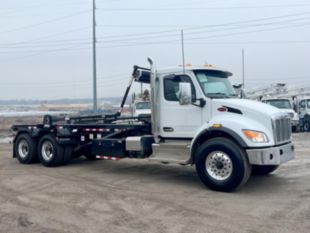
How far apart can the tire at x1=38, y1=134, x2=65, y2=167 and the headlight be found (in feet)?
18.9

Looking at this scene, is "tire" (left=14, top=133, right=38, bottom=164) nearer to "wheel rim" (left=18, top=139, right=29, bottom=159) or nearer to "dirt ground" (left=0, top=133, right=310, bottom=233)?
"wheel rim" (left=18, top=139, right=29, bottom=159)

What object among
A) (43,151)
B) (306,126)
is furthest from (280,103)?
(43,151)

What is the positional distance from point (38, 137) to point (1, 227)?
6187mm

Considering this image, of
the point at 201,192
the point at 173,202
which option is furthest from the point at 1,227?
the point at 201,192

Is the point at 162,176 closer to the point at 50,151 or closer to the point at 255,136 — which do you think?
the point at 255,136

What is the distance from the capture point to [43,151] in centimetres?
1109

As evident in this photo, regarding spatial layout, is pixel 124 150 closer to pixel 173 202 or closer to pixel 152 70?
pixel 152 70

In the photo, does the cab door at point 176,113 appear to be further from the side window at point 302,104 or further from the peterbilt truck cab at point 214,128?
the side window at point 302,104

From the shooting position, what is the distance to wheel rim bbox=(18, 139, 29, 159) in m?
11.6

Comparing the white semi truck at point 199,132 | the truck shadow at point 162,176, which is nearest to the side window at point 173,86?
the white semi truck at point 199,132

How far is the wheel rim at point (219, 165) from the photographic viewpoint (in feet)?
23.9

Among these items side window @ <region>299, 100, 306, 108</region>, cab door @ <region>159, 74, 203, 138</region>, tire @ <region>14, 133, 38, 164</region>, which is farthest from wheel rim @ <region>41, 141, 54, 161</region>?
side window @ <region>299, 100, 306, 108</region>

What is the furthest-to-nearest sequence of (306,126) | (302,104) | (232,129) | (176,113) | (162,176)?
1. (302,104)
2. (306,126)
3. (162,176)
4. (176,113)
5. (232,129)

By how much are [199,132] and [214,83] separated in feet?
4.30
